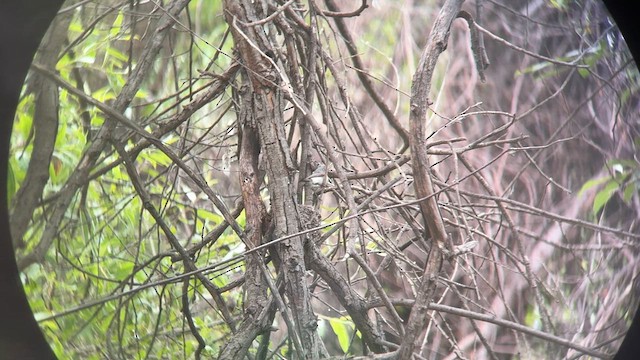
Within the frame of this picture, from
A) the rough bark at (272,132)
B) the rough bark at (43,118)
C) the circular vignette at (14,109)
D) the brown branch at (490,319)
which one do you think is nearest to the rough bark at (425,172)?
the brown branch at (490,319)

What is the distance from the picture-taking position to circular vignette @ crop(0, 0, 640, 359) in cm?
92

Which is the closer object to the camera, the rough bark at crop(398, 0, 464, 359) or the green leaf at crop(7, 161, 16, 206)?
the rough bark at crop(398, 0, 464, 359)

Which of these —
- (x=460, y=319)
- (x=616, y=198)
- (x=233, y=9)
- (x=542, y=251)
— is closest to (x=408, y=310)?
(x=460, y=319)

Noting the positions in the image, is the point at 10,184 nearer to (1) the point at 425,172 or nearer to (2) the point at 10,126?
(2) the point at 10,126

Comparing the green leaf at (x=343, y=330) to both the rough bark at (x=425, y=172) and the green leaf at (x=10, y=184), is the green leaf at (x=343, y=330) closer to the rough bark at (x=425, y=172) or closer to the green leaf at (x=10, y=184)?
the rough bark at (x=425, y=172)

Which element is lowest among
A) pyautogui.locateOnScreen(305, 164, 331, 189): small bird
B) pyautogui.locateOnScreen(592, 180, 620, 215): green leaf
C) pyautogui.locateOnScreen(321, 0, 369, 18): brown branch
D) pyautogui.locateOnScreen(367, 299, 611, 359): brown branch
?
pyautogui.locateOnScreen(367, 299, 611, 359): brown branch

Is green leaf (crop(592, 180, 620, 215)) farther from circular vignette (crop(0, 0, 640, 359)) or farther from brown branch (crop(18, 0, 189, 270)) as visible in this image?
brown branch (crop(18, 0, 189, 270))

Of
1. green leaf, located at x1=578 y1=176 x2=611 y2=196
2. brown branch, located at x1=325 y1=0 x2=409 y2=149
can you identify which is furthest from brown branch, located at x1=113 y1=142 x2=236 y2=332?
green leaf, located at x1=578 y1=176 x2=611 y2=196

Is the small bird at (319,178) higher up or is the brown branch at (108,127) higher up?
the brown branch at (108,127)

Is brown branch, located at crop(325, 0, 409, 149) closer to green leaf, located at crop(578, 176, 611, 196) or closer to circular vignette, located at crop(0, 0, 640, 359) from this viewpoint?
green leaf, located at crop(578, 176, 611, 196)

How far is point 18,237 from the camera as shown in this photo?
3.13 feet

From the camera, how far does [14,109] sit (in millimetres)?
941

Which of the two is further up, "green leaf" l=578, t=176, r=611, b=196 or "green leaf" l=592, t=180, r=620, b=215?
"green leaf" l=578, t=176, r=611, b=196

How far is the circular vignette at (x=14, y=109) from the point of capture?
92cm
